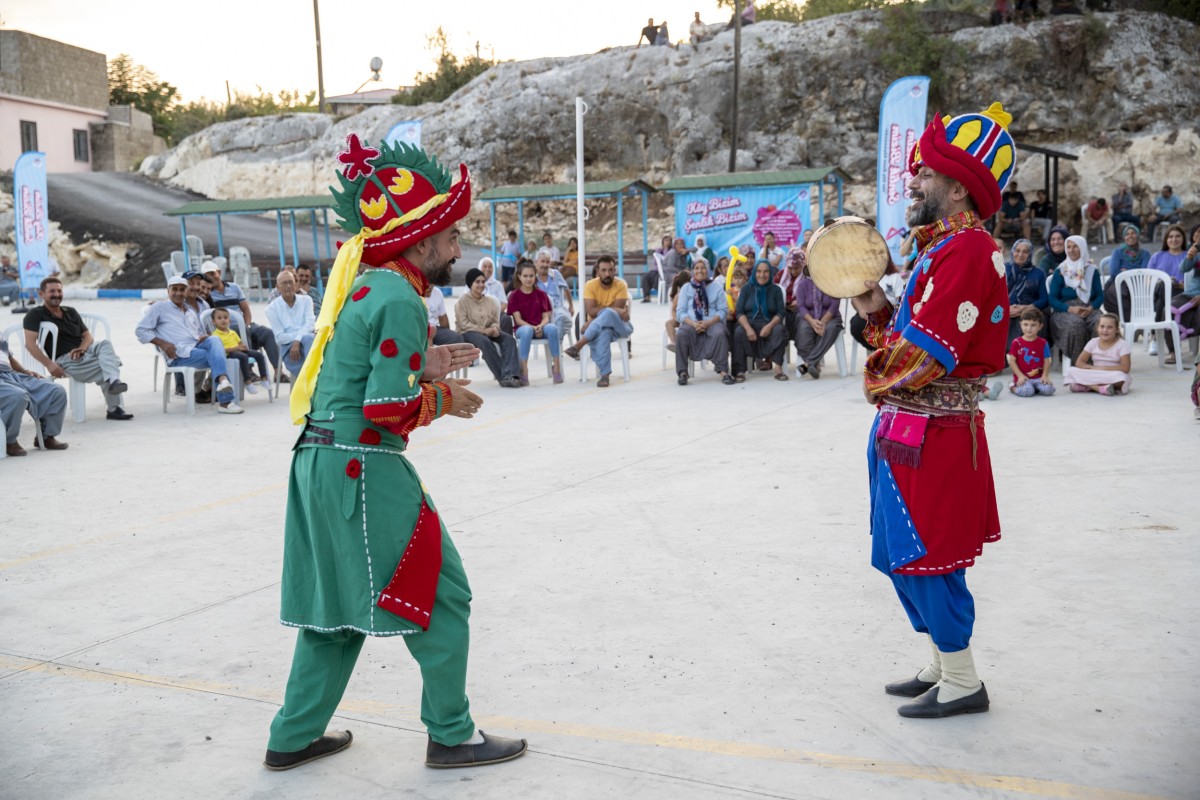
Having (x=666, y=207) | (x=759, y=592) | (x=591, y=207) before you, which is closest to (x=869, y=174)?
(x=666, y=207)

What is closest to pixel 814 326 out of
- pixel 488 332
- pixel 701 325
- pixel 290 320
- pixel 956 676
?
pixel 701 325

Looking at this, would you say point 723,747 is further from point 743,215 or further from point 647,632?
point 743,215

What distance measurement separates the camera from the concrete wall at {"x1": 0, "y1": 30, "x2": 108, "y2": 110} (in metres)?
42.3

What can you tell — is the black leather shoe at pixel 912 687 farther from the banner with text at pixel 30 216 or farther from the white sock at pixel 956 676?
the banner with text at pixel 30 216

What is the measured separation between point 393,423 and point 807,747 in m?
1.59

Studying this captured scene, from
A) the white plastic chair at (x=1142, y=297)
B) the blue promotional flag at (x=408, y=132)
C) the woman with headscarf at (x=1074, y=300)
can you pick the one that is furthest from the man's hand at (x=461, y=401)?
the blue promotional flag at (x=408, y=132)

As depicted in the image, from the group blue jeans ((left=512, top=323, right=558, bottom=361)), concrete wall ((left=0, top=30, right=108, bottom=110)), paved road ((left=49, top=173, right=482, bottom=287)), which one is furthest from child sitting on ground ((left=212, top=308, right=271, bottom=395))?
concrete wall ((left=0, top=30, right=108, bottom=110))

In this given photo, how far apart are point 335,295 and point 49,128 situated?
47.3 meters

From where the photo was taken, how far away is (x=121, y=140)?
47.5m

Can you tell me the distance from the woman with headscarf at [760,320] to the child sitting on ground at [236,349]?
4.99m

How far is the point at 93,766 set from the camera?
11.1ft

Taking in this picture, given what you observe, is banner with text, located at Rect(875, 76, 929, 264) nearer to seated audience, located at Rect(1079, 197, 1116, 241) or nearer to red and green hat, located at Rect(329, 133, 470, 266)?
seated audience, located at Rect(1079, 197, 1116, 241)

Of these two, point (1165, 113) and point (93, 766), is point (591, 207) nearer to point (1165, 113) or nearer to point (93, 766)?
point (1165, 113)

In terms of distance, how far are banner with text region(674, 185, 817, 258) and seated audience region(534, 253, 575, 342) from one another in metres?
10.9
